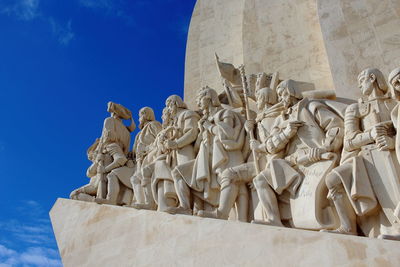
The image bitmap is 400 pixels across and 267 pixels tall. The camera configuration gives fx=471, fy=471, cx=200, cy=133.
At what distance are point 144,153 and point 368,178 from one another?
156 inches

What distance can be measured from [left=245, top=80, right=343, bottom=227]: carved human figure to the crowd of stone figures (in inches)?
0.4

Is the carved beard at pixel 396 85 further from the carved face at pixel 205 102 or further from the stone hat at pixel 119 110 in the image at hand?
the stone hat at pixel 119 110

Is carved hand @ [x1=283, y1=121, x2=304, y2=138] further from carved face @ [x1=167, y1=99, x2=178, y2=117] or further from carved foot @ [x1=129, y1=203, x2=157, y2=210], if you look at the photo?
carved face @ [x1=167, y1=99, x2=178, y2=117]

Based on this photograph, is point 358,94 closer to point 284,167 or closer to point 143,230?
point 284,167

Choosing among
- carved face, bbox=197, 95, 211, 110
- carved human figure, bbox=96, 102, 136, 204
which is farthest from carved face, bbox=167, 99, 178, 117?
carved human figure, bbox=96, 102, 136, 204

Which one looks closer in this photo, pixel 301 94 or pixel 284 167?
pixel 284 167

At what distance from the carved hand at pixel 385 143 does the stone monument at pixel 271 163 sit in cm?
2

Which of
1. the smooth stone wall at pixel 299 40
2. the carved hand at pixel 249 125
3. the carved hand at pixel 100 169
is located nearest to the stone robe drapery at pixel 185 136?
the carved hand at pixel 249 125

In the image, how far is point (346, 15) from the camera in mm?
6438

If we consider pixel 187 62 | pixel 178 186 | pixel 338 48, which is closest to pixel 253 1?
pixel 187 62

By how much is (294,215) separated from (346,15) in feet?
10.4

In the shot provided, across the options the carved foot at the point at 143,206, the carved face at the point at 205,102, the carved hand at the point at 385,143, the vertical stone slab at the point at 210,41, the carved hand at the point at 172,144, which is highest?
the vertical stone slab at the point at 210,41

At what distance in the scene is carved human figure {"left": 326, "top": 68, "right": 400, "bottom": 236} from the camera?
13.9ft

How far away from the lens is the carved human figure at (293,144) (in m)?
4.83
